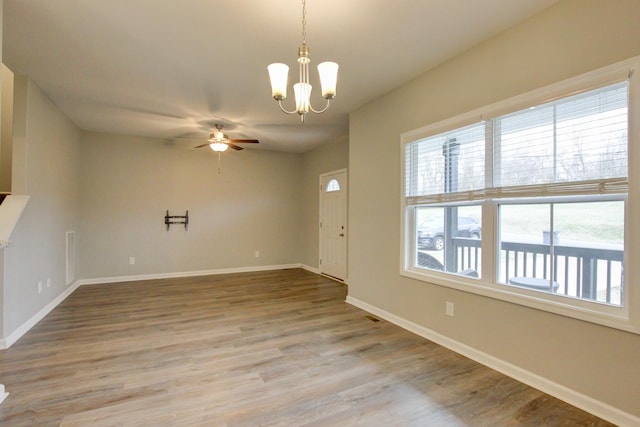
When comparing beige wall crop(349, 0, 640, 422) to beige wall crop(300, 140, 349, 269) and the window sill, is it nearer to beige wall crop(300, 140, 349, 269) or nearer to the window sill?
the window sill

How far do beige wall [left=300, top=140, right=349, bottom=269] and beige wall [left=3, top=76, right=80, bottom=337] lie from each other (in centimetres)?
423

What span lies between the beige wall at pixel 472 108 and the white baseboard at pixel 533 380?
0.03 m

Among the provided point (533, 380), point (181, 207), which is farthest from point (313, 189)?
point (533, 380)

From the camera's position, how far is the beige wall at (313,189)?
6.14 meters

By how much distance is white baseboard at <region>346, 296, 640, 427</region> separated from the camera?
190cm

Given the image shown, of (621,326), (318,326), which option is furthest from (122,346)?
(621,326)

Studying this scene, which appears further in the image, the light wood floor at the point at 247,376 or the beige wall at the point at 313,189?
the beige wall at the point at 313,189

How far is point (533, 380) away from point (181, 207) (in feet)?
19.4

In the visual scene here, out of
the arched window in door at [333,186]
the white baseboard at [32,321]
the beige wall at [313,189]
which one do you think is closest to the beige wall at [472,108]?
the arched window in door at [333,186]

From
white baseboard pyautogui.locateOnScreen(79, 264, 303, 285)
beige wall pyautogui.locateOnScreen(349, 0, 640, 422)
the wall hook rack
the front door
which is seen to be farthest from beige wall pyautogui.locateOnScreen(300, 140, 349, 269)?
the wall hook rack

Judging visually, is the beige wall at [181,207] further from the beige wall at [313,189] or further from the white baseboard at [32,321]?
the white baseboard at [32,321]

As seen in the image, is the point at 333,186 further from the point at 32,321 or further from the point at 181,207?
the point at 32,321

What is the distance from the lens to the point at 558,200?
221 centimetres

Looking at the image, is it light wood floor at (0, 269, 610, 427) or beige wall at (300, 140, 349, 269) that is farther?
beige wall at (300, 140, 349, 269)
